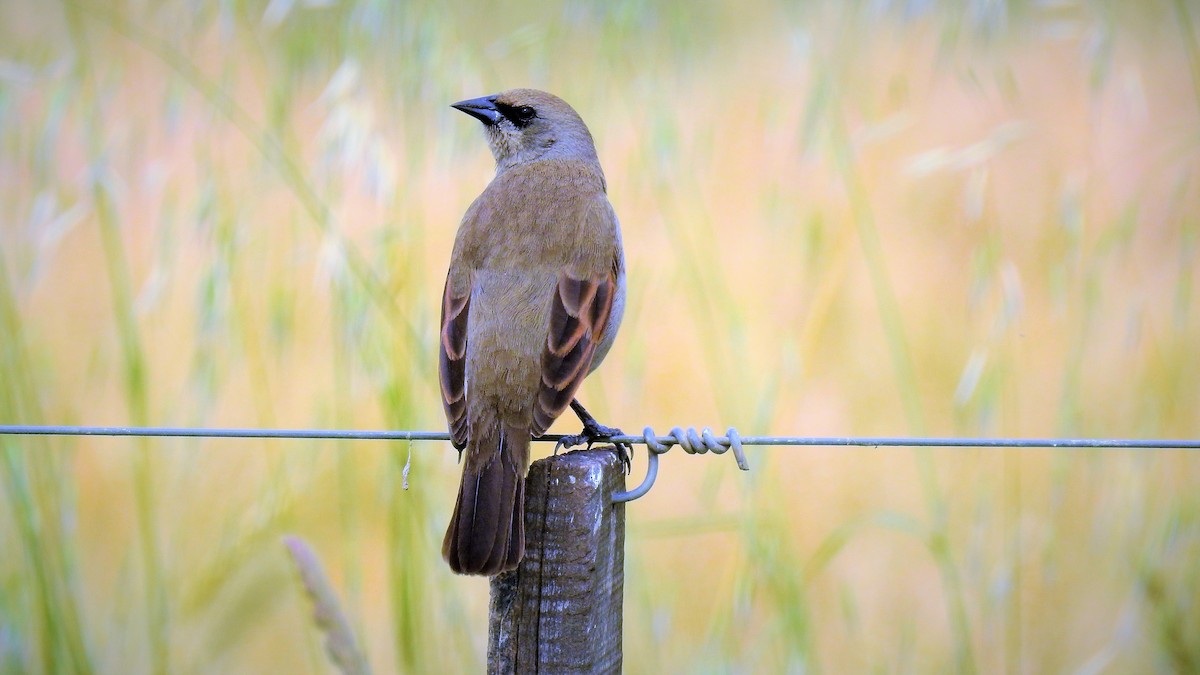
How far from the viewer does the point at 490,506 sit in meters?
1.90

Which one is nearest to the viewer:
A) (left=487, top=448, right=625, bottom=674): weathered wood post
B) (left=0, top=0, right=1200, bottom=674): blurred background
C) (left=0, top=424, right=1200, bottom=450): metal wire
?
(left=487, top=448, right=625, bottom=674): weathered wood post

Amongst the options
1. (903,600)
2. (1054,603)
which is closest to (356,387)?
(903,600)

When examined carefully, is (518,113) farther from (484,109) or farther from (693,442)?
(693,442)

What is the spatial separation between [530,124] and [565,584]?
1.97 m

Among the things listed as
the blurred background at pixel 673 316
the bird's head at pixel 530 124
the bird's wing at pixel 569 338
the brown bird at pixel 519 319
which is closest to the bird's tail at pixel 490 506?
the brown bird at pixel 519 319

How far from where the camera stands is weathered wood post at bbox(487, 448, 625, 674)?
1698 mm

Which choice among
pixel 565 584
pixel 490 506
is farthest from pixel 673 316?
pixel 565 584

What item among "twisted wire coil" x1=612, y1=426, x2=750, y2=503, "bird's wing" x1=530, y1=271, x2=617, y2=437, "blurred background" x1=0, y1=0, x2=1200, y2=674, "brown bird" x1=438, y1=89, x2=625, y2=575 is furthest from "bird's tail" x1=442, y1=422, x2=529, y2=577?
"blurred background" x1=0, y1=0, x2=1200, y2=674

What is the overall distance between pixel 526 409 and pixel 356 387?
47.7 inches

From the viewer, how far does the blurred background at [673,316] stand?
3.27m

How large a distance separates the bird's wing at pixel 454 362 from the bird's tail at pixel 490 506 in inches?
3.9

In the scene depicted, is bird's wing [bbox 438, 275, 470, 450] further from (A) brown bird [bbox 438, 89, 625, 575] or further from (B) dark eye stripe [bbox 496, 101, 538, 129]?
(B) dark eye stripe [bbox 496, 101, 538, 129]

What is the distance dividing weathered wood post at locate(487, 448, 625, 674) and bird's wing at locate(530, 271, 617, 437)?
572 millimetres

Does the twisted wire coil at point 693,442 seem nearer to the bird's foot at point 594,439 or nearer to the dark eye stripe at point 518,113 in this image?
the bird's foot at point 594,439
